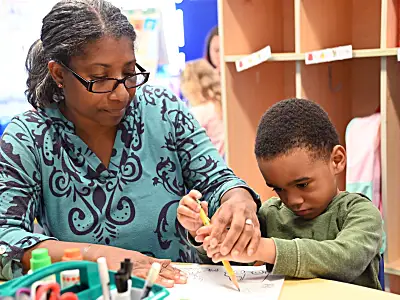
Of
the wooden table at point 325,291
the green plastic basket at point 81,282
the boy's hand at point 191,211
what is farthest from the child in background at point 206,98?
the green plastic basket at point 81,282

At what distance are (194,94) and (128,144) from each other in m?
1.52

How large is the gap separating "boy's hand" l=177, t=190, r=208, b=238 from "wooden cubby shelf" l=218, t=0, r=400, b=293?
3.76 ft

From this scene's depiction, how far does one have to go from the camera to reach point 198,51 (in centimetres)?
283

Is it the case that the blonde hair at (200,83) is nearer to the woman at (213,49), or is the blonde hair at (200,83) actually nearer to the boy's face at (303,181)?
the woman at (213,49)

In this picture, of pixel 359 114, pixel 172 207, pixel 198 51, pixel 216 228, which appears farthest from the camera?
pixel 198 51

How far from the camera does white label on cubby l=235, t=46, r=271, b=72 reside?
7.43 feet

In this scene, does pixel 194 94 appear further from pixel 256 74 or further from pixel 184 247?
pixel 184 247

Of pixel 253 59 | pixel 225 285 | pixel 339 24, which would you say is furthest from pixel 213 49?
pixel 225 285

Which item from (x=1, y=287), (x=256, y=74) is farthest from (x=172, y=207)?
(x=256, y=74)

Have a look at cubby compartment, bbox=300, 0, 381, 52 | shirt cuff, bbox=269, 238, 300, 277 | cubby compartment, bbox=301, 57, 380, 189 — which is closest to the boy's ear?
shirt cuff, bbox=269, 238, 300, 277

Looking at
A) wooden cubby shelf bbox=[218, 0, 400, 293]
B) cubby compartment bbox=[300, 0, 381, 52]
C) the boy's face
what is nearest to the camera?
the boy's face

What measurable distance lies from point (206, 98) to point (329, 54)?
0.87 metres

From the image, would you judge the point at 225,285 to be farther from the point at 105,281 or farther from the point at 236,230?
the point at 105,281

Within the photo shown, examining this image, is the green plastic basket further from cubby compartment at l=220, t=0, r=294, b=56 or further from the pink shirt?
the pink shirt
